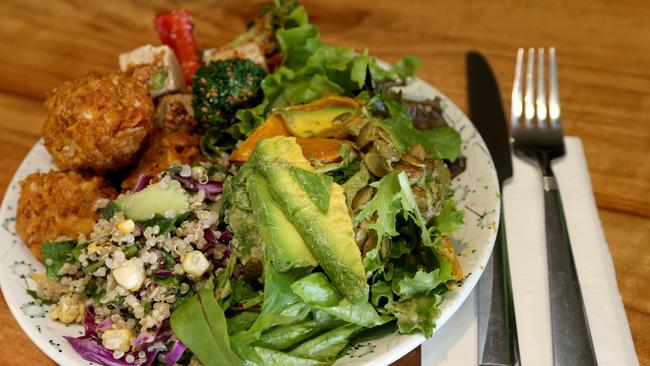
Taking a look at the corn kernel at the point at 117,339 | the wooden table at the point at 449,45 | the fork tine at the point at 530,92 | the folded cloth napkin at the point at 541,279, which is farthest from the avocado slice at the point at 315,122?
the wooden table at the point at 449,45

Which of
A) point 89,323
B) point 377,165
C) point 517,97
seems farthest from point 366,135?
point 517,97

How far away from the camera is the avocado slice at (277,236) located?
69.4 inches

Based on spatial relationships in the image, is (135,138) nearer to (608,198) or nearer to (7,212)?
(7,212)

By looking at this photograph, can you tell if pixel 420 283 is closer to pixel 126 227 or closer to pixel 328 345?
pixel 328 345

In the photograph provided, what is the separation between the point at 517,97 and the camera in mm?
2926

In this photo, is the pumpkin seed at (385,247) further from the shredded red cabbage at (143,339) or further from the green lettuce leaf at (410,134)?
the shredded red cabbage at (143,339)

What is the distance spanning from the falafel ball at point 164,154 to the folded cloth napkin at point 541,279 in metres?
1.19

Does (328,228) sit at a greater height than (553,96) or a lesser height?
greater

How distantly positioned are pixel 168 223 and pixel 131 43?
82.4 inches

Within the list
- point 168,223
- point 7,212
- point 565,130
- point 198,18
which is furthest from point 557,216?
point 198,18

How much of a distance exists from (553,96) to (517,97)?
0.17 meters

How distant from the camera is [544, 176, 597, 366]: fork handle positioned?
1.87 metres

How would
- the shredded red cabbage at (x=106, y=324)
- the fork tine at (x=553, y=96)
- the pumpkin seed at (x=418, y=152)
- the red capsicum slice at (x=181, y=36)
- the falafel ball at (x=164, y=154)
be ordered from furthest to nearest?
the red capsicum slice at (x=181, y=36), the fork tine at (x=553, y=96), the falafel ball at (x=164, y=154), the pumpkin seed at (x=418, y=152), the shredded red cabbage at (x=106, y=324)

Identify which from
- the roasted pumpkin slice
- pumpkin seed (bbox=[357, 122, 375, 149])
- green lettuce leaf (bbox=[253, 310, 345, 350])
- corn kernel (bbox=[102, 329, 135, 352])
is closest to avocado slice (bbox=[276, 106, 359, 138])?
the roasted pumpkin slice
